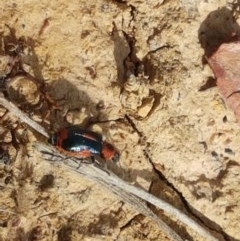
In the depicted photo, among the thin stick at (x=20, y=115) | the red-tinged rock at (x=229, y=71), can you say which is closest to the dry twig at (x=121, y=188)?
the thin stick at (x=20, y=115)

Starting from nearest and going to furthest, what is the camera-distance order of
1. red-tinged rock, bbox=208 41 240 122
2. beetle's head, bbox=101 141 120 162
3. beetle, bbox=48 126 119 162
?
beetle, bbox=48 126 119 162 < beetle's head, bbox=101 141 120 162 < red-tinged rock, bbox=208 41 240 122

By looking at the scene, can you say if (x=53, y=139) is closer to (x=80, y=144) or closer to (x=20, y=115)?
(x=80, y=144)

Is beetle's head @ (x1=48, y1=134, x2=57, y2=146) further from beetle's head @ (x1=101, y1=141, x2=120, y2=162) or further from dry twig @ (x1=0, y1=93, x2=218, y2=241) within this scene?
beetle's head @ (x1=101, y1=141, x2=120, y2=162)

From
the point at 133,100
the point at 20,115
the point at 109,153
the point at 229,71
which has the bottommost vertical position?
the point at 109,153

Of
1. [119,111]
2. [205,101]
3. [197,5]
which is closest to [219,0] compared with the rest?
[197,5]

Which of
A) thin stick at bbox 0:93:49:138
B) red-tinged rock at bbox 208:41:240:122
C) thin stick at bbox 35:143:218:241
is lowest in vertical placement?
thin stick at bbox 35:143:218:241

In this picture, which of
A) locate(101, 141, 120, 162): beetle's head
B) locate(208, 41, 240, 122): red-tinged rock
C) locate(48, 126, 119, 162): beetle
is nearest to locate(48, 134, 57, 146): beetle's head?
locate(48, 126, 119, 162): beetle

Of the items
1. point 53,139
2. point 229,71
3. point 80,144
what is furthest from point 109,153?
point 229,71

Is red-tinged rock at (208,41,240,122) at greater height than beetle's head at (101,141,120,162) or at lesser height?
greater

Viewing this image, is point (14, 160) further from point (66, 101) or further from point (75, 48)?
point (75, 48)

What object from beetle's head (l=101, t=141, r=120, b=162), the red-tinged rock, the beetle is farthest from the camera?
the red-tinged rock
